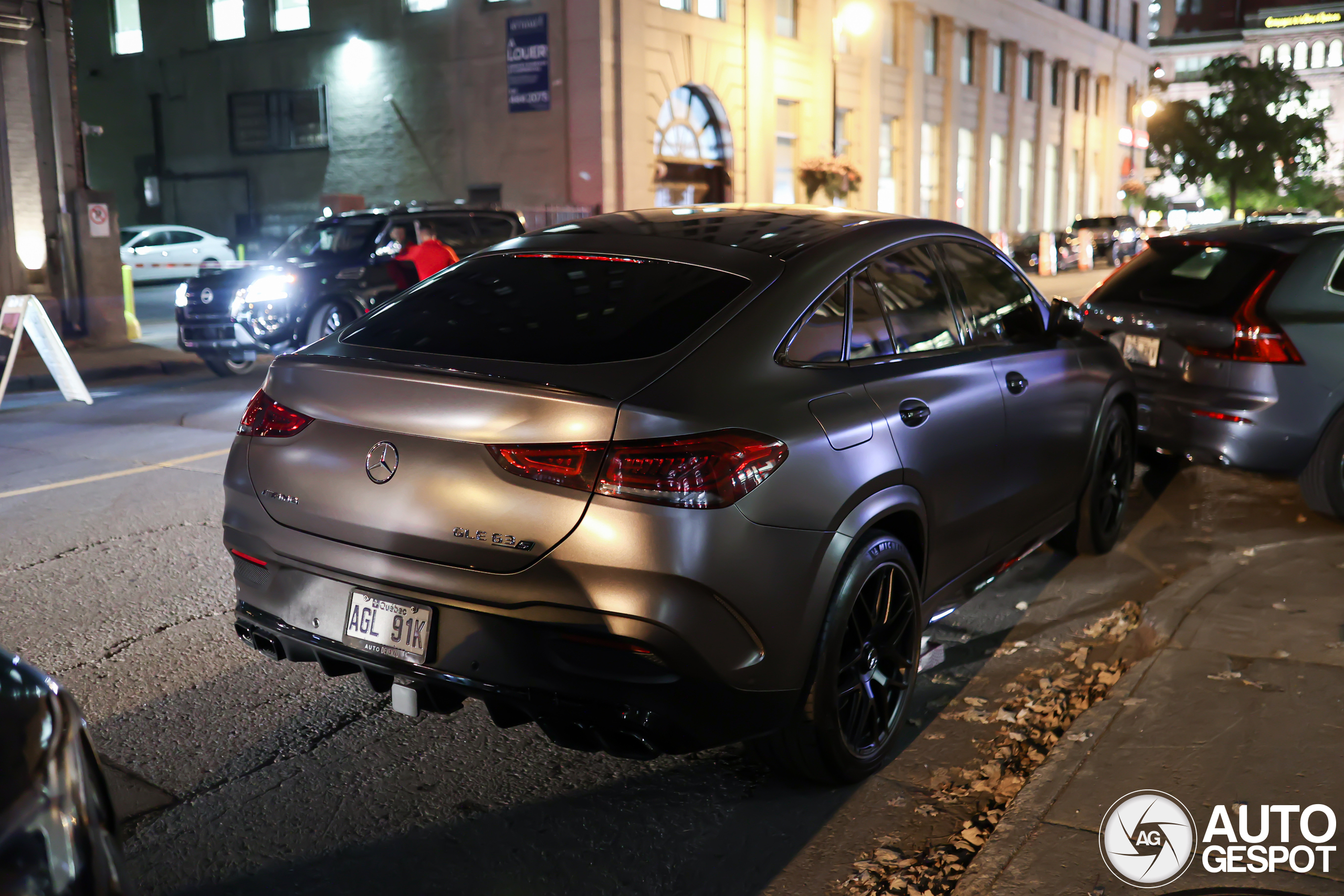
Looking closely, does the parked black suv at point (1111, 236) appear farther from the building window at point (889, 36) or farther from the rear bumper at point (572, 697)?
the rear bumper at point (572, 697)

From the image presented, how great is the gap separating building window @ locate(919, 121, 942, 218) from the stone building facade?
0.33ft

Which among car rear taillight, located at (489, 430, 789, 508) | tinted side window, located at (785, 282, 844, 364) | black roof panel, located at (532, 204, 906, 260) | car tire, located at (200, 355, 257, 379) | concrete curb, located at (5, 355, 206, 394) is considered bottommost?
concrete curb, located at (5, 355, 206, 394)

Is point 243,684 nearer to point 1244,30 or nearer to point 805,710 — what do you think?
A: point 805,710

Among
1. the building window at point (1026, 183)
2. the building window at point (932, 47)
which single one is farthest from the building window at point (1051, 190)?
the building window at point (932, 47)

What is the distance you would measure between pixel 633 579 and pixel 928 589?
148 centimetres

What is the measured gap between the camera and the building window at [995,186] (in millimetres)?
49156

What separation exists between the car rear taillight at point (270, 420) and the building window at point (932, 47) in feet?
144

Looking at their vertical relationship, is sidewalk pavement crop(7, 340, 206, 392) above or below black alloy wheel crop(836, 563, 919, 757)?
below

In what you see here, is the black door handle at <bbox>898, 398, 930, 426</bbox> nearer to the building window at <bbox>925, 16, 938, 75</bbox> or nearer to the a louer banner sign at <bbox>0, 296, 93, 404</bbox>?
the a louer banner sign at <bbox>0, 296, 93, 404</bbox>

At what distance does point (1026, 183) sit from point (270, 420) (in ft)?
182

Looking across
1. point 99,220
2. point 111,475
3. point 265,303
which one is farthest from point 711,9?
point 111,475

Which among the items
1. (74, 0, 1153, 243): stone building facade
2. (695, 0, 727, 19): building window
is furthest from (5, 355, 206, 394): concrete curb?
(695, 0, 727, 19): building window

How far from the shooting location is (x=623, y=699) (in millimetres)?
3066

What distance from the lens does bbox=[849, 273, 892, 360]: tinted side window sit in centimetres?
383
